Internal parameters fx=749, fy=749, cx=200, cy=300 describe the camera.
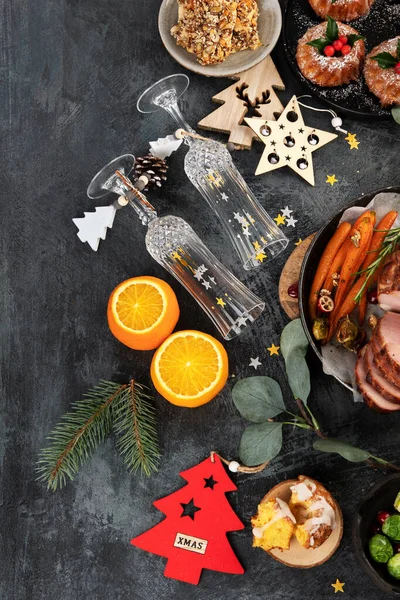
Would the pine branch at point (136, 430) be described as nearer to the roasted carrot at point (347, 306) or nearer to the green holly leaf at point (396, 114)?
the roasted carrot at point (347, 306)

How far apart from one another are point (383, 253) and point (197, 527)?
3.46ft

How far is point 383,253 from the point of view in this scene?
2.18m

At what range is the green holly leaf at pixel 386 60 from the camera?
2.33 m

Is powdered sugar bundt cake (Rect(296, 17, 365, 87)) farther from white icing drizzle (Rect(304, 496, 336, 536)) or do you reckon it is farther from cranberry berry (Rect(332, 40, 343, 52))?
white icing drizzle (Rect(304, 496, 336, 536))

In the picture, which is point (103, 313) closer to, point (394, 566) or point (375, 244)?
point (375, 244)

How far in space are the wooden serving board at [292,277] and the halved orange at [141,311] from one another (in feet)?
1.18

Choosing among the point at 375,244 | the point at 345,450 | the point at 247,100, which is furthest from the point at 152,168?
the point at 345,450

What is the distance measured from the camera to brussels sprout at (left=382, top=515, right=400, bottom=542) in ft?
7.29

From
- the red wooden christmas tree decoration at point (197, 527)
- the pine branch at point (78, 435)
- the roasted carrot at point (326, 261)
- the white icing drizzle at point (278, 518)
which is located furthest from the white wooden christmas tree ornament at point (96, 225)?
the white icing drizzle at point (278, 518)

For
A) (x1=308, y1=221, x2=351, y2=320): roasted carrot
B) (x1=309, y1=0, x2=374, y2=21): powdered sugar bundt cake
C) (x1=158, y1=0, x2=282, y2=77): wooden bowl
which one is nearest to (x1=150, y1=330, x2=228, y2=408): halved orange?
(x1=308, y1=221, x2=351, y2=320): roasted carrot

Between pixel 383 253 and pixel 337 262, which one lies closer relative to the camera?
pixel 383 253

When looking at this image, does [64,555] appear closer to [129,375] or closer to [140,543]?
[140,543]

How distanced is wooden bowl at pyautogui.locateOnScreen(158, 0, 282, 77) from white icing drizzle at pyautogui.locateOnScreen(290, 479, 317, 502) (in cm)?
133

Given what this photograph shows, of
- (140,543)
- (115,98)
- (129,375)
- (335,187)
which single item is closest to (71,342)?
(129,375)
